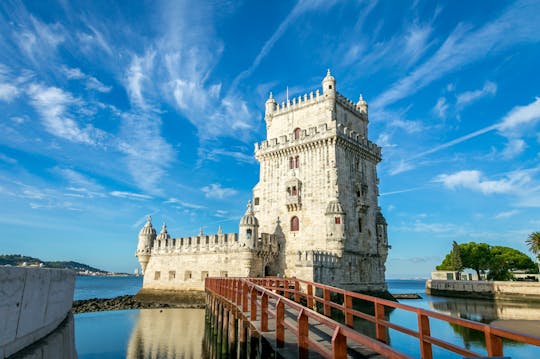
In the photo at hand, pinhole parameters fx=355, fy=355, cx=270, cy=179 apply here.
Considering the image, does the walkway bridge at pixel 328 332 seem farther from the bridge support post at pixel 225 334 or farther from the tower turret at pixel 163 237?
the tower turret at pixel 163 237

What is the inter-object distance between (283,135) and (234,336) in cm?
2456

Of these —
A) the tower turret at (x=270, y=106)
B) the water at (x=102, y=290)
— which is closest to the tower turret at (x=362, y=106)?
the tower turret at (x=270, y=106)

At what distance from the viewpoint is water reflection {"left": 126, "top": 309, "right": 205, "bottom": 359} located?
679 inches

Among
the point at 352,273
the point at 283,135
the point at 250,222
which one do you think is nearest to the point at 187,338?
the point at 250,222

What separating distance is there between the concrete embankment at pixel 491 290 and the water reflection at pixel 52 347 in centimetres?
5052

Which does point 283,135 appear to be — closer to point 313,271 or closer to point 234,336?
point 313,271

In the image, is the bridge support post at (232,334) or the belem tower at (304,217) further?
the belem tower at (304,217)

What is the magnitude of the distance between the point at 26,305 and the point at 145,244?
115ft

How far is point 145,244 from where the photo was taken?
39.0 metres

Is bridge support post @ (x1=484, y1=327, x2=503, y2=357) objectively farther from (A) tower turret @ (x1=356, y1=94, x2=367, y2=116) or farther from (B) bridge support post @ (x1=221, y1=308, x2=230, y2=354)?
(A) tower turret @ (x1=356, y1=94, x2=367, y2=116)

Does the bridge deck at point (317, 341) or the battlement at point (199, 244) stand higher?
the battlement at point (199, 244)

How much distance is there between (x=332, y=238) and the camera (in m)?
29.8

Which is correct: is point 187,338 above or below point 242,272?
below

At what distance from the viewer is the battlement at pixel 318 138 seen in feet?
107
